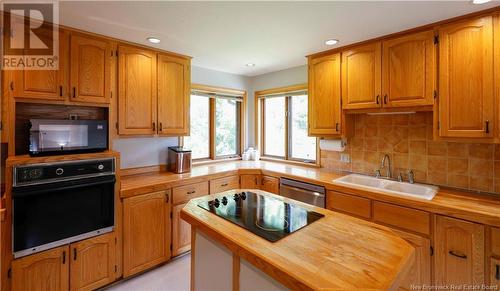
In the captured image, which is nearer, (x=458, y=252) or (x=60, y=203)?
(x=458, y=252)

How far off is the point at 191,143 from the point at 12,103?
6.37ft

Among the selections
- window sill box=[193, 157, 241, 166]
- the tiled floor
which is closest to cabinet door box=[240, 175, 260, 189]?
window sill box=[193, 157, 241, 166]

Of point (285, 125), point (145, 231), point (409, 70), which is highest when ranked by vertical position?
point (409, 70)

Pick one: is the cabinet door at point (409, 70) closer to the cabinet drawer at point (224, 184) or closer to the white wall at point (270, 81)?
the white wall at point (270, 81)

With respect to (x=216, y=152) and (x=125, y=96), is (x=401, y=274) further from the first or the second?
(x=216, y=152)

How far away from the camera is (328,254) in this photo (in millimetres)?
1072

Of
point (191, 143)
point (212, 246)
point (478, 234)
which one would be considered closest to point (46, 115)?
point (191, 143)

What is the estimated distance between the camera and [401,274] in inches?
38.5

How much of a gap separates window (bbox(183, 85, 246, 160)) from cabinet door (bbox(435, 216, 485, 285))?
287 centimetres

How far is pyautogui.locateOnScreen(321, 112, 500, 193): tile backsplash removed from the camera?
2066 millimetres

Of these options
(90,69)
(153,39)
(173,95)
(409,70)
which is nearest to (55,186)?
(90,69)

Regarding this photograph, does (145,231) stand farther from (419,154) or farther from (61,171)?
(419,154)

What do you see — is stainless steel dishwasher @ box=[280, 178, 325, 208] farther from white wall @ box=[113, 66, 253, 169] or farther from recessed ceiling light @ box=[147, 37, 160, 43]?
recessed ceiling light @ box=[147, 37, 160, 43]

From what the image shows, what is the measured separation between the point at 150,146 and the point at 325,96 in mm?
2240
